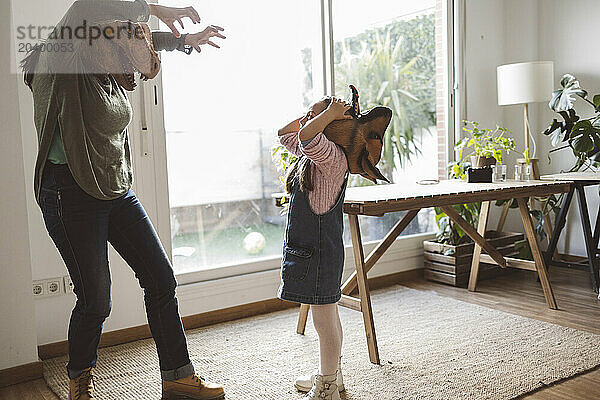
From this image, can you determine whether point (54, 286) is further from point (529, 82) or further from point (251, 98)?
point (529, 82)

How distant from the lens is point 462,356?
2.60m

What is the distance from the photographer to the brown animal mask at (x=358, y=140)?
6.82 feet

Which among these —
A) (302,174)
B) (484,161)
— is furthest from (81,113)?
(484,161)

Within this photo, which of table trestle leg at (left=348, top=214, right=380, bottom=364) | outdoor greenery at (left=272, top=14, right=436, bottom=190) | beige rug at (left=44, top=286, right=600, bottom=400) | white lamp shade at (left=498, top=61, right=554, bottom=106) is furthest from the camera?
white lamp shade at (left=498, top=61, right=554, bottom=106)

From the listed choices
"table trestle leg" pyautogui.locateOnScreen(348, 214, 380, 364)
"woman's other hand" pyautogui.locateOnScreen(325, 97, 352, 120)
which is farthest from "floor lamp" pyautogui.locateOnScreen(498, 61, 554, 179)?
"woman's other hand" pyautogui.locateOnScreen(325, 97, 352, 120)

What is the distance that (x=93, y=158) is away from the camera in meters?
1.87

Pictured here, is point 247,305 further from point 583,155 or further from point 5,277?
point 583,155

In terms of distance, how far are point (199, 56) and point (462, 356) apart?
196cm

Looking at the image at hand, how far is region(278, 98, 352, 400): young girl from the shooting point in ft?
6.75

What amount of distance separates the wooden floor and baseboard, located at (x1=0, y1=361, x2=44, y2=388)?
28 millimetres

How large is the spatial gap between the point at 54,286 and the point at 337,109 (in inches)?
62.7

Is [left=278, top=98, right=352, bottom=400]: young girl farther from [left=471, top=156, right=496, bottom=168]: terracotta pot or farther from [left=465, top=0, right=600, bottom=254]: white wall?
[left=465, top=0, right=600, bottom=254]: white wall

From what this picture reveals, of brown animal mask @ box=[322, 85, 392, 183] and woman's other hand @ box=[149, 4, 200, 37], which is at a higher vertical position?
woman's other hand @ box=[149, 4, 200, 37]

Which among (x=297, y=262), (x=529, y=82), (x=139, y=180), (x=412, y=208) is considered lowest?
(x=297, y=262)
